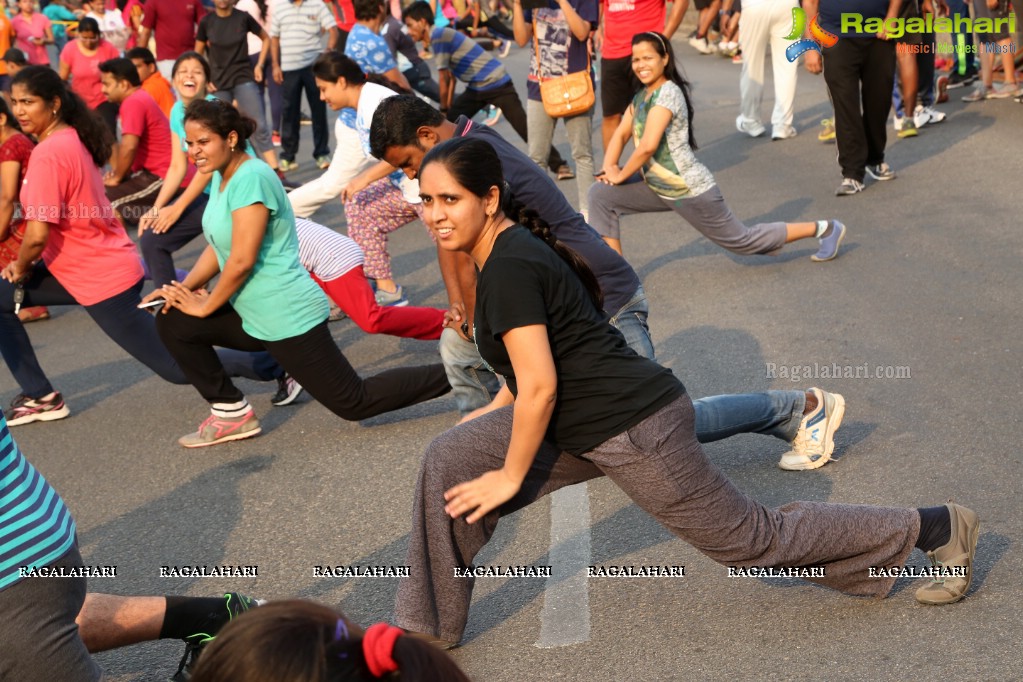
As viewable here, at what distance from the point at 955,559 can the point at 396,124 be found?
2.62 m

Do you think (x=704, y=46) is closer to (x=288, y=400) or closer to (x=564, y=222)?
(x=288, y=400)

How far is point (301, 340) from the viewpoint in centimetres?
567

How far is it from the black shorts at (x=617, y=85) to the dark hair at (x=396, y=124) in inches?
235

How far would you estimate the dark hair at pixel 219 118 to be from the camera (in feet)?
18.2

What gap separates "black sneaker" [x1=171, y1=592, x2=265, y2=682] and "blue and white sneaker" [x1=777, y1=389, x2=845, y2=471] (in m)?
2.28

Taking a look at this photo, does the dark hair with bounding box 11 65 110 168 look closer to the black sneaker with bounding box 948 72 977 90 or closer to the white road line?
the white road line

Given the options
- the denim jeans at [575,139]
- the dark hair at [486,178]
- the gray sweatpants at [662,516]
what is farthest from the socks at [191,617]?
the denim jeans at [575,139]

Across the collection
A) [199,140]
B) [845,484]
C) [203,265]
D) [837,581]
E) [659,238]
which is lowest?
[659,238]

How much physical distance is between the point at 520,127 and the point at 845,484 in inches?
303

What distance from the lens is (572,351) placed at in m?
3.45

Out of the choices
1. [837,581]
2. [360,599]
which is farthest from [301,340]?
[837,581]

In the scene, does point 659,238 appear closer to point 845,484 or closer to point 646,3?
point 646,3

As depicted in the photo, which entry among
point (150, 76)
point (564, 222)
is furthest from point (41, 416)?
point (150, 76)

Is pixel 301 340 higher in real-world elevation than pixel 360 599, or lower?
higher
